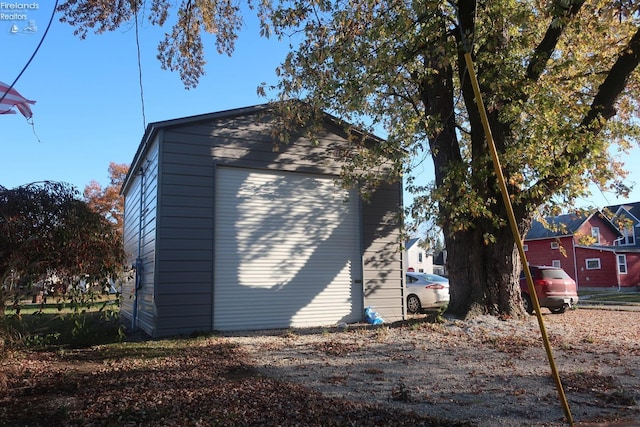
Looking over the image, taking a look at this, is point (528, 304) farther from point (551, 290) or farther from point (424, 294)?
point (424, 294)

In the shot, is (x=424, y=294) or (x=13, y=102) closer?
(x=13, y=102)

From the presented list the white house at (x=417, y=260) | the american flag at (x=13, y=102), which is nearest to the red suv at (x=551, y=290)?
the american flag at (x=13, y=102)

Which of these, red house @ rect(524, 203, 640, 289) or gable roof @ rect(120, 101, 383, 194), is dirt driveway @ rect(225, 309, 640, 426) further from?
red house @ rect(524, 203, 640, 289)

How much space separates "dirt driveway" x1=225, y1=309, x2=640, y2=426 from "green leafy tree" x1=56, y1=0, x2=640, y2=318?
1.47 m

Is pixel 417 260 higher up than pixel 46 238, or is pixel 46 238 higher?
pixel 417 260

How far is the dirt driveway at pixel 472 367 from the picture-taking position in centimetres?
502

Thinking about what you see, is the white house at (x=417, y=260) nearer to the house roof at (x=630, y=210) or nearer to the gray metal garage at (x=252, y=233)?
the house roof at (x=630, y=210)

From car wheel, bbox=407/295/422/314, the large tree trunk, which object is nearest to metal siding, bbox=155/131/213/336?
the large tree trunk

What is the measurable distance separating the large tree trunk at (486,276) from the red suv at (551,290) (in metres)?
4.03

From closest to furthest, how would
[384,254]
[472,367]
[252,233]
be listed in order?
[472,367] → [252,233] → [384,254]

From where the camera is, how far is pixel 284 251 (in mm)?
11578

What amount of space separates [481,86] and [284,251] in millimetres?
5827

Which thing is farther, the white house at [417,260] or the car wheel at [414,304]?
the white house at [417,260]

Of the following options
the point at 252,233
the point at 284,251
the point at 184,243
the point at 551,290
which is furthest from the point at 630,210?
the point at 184,243
